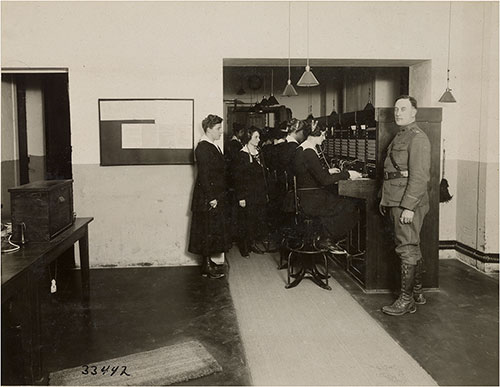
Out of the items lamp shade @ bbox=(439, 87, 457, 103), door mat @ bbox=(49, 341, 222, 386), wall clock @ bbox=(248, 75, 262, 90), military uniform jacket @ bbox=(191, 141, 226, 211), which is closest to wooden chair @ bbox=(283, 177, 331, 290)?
military uniform jacket @ bbox=(191, 141, 226, 211)

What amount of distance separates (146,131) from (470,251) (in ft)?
12.4

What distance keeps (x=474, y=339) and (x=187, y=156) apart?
11.0 feet

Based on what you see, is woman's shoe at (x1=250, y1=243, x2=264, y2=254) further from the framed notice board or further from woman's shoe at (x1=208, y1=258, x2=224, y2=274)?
the framed notice board

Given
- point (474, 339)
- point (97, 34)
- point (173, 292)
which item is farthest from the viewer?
point (97, 34)

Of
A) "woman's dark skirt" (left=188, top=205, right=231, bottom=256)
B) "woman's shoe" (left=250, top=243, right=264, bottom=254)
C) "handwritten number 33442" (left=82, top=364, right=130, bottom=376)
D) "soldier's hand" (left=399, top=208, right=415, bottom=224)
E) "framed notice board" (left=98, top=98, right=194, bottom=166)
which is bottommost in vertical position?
"handwritten number 33442" (left=82, top=364, right=130, bottom=376)

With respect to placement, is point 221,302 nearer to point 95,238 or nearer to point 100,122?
point 95,238

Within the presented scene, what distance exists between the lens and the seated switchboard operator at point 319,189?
4746 millimetres

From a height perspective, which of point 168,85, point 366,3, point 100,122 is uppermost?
point 366,3

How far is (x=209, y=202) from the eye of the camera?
5094mm

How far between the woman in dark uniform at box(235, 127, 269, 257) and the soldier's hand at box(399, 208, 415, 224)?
7.43 ft

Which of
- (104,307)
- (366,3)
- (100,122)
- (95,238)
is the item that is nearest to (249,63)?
(366,3)

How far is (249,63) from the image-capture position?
5.78 m

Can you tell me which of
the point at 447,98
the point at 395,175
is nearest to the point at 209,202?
the point at 395,175

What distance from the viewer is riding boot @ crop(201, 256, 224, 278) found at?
523 centimetres
